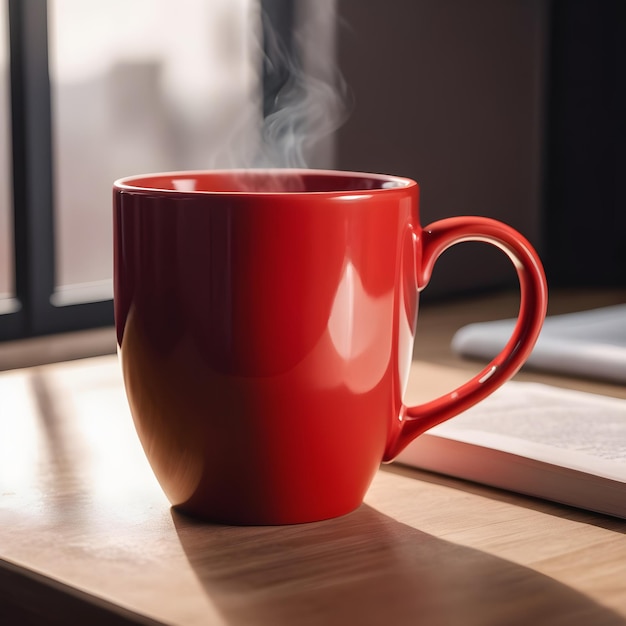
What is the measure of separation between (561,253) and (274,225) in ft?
3.12

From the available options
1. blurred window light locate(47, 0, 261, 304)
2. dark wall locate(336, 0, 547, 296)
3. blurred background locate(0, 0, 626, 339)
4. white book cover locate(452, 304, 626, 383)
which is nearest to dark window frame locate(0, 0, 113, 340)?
blurred background locate(0, 0, 626, 339)

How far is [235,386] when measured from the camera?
0.45m

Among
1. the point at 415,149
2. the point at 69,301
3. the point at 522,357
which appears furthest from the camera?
the point at 415,149

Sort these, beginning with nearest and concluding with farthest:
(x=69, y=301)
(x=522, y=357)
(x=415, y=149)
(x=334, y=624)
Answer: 1. (x=334, y=624)
2. (x=522, y=357)
3. (x=69, y=301)
4. (x=415, y=149)

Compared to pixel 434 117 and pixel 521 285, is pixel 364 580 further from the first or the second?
pixel 434 117

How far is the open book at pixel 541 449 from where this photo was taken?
1.62ft

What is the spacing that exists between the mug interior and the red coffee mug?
5 cm

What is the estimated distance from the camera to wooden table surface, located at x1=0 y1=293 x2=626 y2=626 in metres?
0.39

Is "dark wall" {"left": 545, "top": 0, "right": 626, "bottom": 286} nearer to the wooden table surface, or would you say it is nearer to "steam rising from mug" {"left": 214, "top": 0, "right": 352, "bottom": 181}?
"steam rising from mug" {"left": 214, "top": 0, "right": 352, "bottom": 181}

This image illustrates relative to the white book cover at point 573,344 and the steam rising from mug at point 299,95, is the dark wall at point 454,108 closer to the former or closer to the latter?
the steam rising from mug at point 299,95

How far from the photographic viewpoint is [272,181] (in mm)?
568

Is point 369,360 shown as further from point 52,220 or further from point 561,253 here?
point 561,253

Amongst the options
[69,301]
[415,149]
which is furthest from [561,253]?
[69,301]

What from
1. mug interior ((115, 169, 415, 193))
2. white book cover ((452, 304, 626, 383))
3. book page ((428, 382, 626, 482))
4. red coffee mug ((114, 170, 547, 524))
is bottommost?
white book cover ((452, 304, 626, 383))
